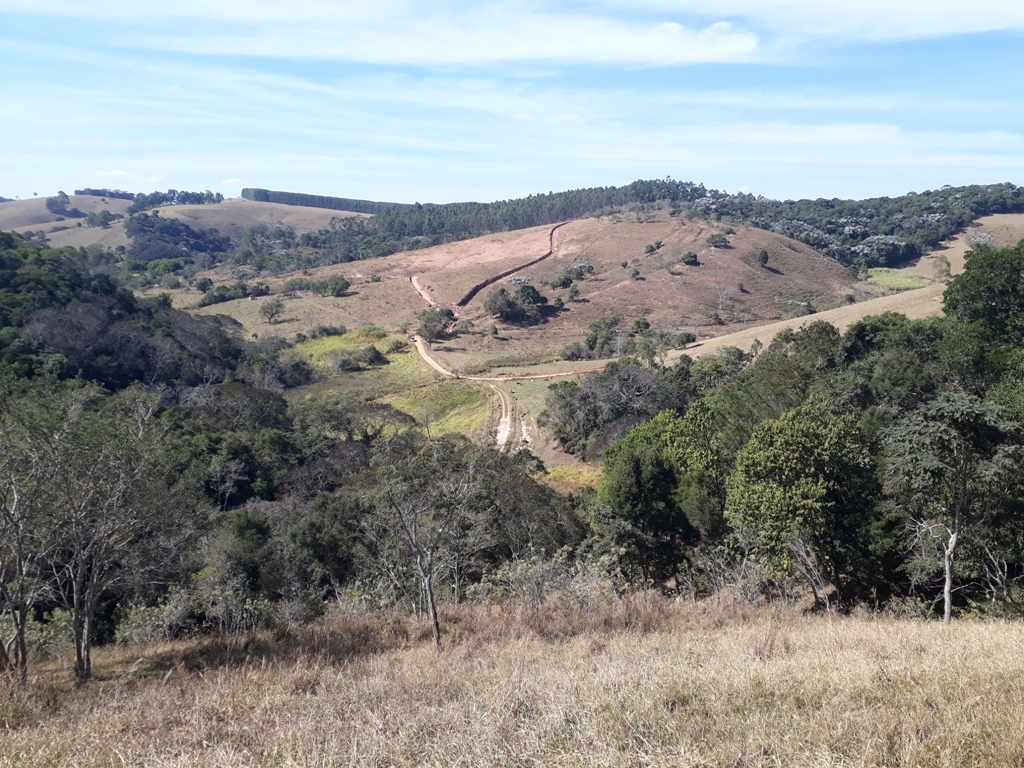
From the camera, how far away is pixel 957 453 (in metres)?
10.0

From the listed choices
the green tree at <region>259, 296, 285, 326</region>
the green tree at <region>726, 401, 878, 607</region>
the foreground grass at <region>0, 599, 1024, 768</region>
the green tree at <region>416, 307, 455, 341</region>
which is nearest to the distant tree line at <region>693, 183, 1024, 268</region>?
the green tree at <region>416, 307, 455, 341</region>

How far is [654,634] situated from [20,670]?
22.1 ft

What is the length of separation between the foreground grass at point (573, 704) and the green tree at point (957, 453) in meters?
2.65

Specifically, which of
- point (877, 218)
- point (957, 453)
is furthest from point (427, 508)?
point (877, 218)

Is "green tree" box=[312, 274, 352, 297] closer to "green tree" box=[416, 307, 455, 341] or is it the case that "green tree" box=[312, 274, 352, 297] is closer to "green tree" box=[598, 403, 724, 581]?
"green tree" box=[416, 307, 455, 341]

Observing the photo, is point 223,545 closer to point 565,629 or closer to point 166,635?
point 166,635

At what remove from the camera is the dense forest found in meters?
8.94

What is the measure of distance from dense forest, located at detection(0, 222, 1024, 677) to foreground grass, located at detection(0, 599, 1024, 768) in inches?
82.0

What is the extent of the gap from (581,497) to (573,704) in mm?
17866

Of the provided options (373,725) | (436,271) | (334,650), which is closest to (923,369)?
(334,650)

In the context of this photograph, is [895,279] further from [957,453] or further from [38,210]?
[38,210]

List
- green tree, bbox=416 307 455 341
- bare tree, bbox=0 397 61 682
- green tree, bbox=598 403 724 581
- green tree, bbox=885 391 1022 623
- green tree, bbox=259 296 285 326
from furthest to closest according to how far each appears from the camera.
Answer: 1. green tree, bbox=259 296 285 326
2. green tree, bbox=416 307 455 341
3. green tree, bbox=598 403 724 581
4. green tree, bbox=885 391 1022 623
5. bare tree, bbox=0 397 61 682

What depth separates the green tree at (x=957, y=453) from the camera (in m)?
9.80

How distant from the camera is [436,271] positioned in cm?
9150
